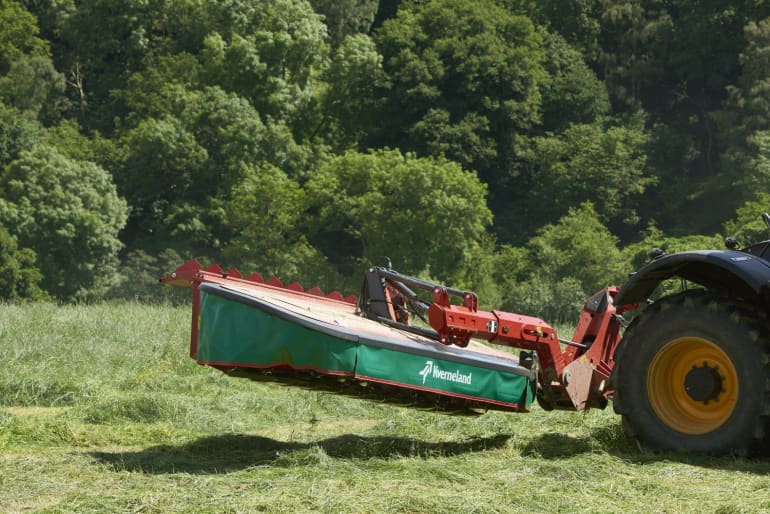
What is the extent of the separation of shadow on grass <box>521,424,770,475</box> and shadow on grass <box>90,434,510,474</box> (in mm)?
370

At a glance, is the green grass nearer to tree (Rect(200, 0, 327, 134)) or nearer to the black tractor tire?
the black tractor tire

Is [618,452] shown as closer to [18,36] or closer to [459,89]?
[459,89]

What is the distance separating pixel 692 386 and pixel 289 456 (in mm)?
2717

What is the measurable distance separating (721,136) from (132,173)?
27.7m

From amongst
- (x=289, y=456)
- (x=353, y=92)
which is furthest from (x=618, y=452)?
(x=353, y=92)

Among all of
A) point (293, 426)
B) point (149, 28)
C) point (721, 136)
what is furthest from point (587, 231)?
point (293, 426)

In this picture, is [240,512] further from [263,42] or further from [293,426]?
[263,42]

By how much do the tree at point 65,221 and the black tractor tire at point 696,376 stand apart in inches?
1811

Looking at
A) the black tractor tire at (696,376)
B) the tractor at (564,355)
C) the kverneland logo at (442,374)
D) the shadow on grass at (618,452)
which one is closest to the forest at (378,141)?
the shadow on grass at (618,452)

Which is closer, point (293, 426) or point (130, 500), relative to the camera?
point (130, 500)

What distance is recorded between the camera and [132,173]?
61.6 meters

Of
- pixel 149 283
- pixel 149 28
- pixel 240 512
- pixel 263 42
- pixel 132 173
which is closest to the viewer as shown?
pixel 240 512

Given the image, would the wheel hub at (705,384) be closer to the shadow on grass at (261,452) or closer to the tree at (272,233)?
the shadow on grass at (261,452)

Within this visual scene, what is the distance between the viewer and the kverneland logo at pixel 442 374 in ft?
29.4
